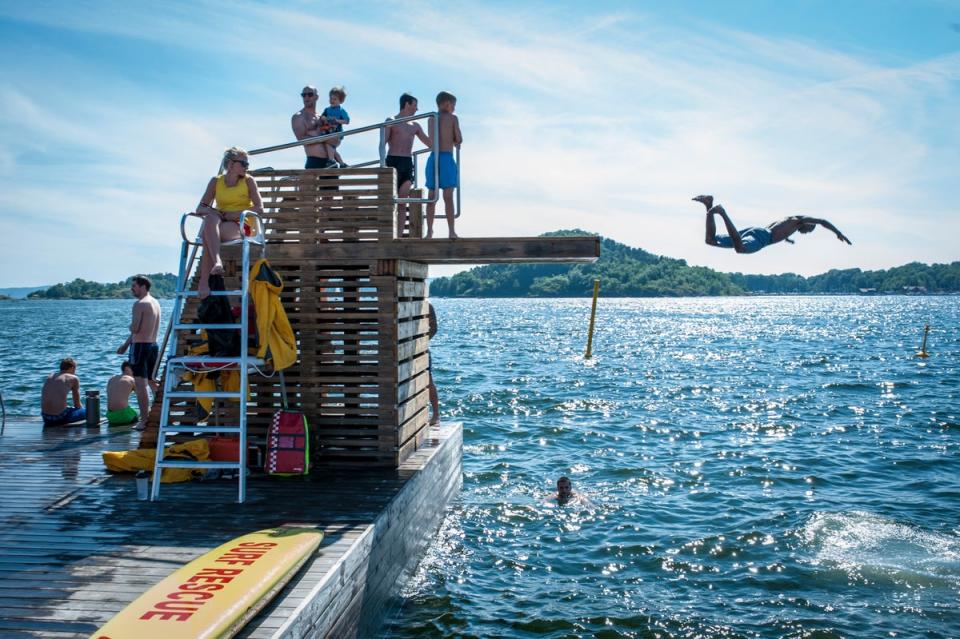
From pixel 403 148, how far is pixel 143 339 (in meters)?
5.21

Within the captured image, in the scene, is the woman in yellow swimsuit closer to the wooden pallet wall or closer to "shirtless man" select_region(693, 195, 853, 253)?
the wooden pallet wall

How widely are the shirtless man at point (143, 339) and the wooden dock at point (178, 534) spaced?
4.23 feet

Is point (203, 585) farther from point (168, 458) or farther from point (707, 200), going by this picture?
point (707, 200)

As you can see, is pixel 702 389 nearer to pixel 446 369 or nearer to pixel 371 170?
pixel 446 369

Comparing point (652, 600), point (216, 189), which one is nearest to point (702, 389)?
point (652, 600)

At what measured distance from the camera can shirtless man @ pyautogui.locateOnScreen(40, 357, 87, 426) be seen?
13500mm

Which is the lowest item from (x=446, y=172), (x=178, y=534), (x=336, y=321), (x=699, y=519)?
(x=699, y=519)

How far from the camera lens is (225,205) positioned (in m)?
9.57

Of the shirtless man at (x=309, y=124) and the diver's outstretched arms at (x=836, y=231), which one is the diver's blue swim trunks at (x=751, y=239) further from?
the shirtless man at (x=309, y=124)

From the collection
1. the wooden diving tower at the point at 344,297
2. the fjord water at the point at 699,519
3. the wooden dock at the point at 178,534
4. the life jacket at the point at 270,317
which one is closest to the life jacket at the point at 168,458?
the wooden dock at the point at 178,534

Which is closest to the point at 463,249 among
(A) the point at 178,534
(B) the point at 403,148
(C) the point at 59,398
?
(B) the point at 403,148

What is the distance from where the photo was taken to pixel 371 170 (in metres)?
10.6

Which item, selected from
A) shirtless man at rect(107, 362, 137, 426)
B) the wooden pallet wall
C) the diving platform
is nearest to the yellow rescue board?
the wooden pallet wall

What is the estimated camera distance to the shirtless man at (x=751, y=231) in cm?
924
